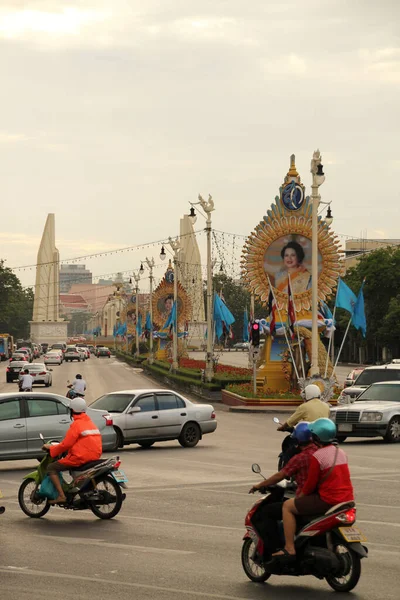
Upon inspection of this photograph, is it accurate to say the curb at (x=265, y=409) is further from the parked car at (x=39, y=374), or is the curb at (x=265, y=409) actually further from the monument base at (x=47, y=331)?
the monument base at (x=47, y=331)

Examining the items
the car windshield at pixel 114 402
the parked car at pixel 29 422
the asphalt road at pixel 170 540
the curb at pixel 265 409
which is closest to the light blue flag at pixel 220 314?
the curb at pixel 265 409

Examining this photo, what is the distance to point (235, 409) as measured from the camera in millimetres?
40188

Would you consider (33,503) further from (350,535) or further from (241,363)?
(241,363)

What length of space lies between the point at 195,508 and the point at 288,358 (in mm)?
29813

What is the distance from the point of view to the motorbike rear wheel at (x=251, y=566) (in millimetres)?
10195

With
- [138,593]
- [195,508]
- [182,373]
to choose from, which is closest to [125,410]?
[195,508]

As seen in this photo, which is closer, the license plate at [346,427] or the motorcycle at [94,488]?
the motorcycle at [94,488]

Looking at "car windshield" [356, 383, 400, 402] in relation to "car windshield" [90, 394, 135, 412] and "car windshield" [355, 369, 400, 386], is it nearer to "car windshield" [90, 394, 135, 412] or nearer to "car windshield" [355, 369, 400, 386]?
"car windshield" [355, 369, 400, 386]

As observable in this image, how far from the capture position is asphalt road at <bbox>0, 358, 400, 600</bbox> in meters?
9.97

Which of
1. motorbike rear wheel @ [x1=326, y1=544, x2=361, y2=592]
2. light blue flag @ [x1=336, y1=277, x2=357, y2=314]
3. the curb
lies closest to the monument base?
light blue flag @ [x1=336, y1=277, x2=357, y2=314]

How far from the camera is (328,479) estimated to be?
9.71m

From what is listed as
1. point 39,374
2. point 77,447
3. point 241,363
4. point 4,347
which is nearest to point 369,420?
point 77,447

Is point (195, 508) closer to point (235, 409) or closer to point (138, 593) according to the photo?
point (138, 593)

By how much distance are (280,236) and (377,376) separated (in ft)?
43.2
